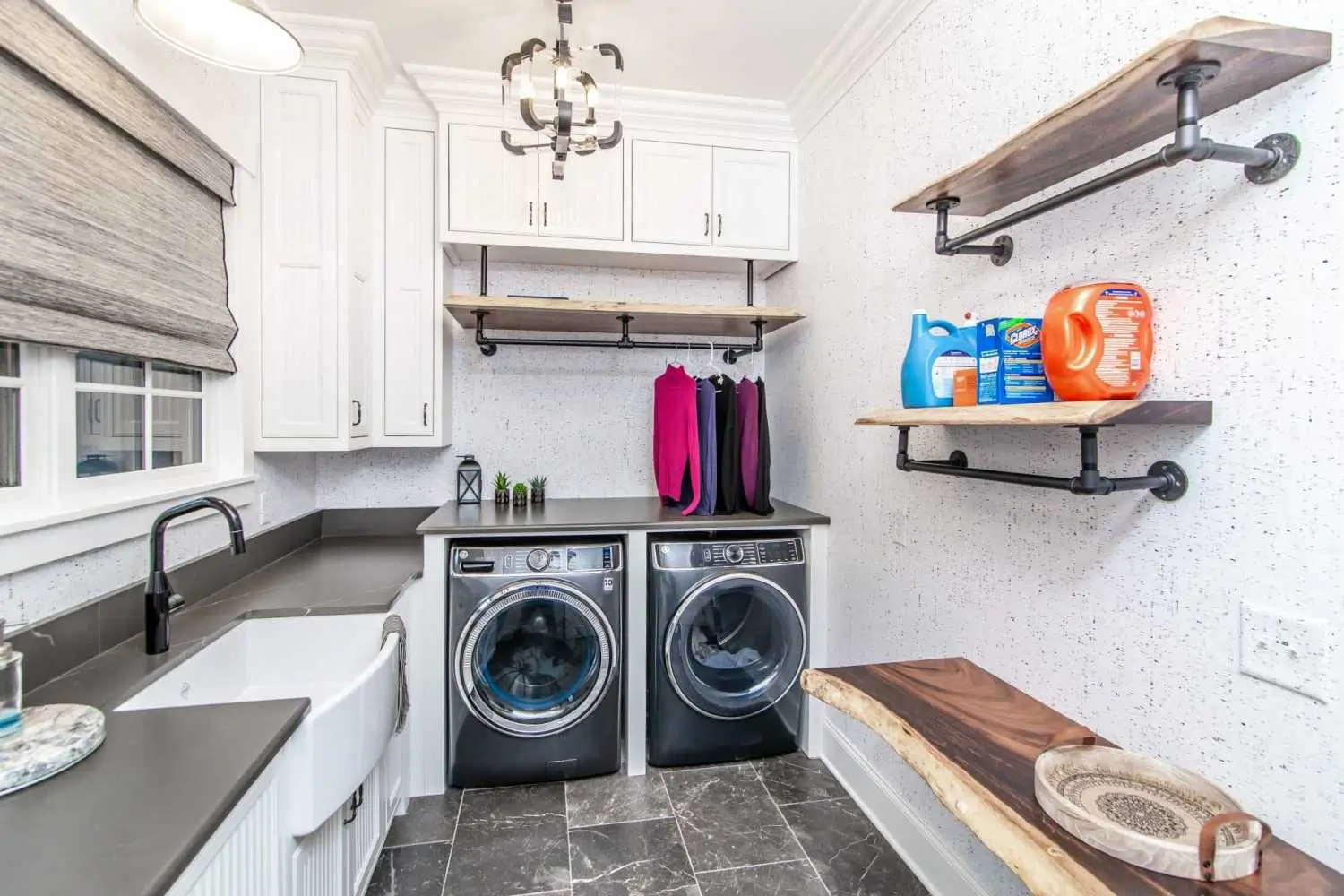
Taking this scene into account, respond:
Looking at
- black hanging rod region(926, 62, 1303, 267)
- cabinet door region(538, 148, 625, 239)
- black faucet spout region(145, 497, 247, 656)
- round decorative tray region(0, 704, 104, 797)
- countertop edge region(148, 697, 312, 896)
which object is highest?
cabinet door region(538, 148, 625, 239)

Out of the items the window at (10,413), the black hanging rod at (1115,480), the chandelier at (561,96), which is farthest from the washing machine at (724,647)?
the window at (10,413)

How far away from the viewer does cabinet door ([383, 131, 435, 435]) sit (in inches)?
98.0

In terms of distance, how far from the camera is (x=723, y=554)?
2.32 metres

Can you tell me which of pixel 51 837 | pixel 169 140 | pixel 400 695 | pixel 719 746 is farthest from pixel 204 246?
pixel 719 746

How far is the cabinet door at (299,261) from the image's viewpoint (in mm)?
2156

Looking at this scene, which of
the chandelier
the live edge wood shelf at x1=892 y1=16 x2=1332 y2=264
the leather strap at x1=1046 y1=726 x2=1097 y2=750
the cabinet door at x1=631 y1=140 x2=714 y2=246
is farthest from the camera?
the cabinet door at x1=631 y1=140 x2=714 y2=246

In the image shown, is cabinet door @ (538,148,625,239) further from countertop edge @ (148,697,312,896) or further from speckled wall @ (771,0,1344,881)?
countertop edge @ (148,697,312,896)

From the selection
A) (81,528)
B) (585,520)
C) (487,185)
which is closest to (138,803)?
(81,528)

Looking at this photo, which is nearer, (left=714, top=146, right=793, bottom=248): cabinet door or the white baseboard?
the white baseboard

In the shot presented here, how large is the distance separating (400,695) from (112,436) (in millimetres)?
1081

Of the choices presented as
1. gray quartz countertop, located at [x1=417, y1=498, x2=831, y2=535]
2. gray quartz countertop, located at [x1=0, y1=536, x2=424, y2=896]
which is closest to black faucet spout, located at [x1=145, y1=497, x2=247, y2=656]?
gray quartz countertop, located at [x1=0, y1=536, x2=424, y2=896]

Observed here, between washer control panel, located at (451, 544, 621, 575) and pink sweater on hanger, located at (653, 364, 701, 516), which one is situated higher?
pink sweater on hanger, located at (653, 364, 701, 516)

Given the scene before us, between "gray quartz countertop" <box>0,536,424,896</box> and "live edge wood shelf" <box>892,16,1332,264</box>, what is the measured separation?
169 centimetres

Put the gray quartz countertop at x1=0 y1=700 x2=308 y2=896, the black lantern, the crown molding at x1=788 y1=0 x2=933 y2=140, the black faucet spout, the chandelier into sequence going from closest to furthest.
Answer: the gray quartz countertop at x1=0 y1=700 x2=308 y2=896 < the black faucet spout < the chandelier < the crown molding at x1=788 y1=0 x2=933 y2=140 < the black lantern
